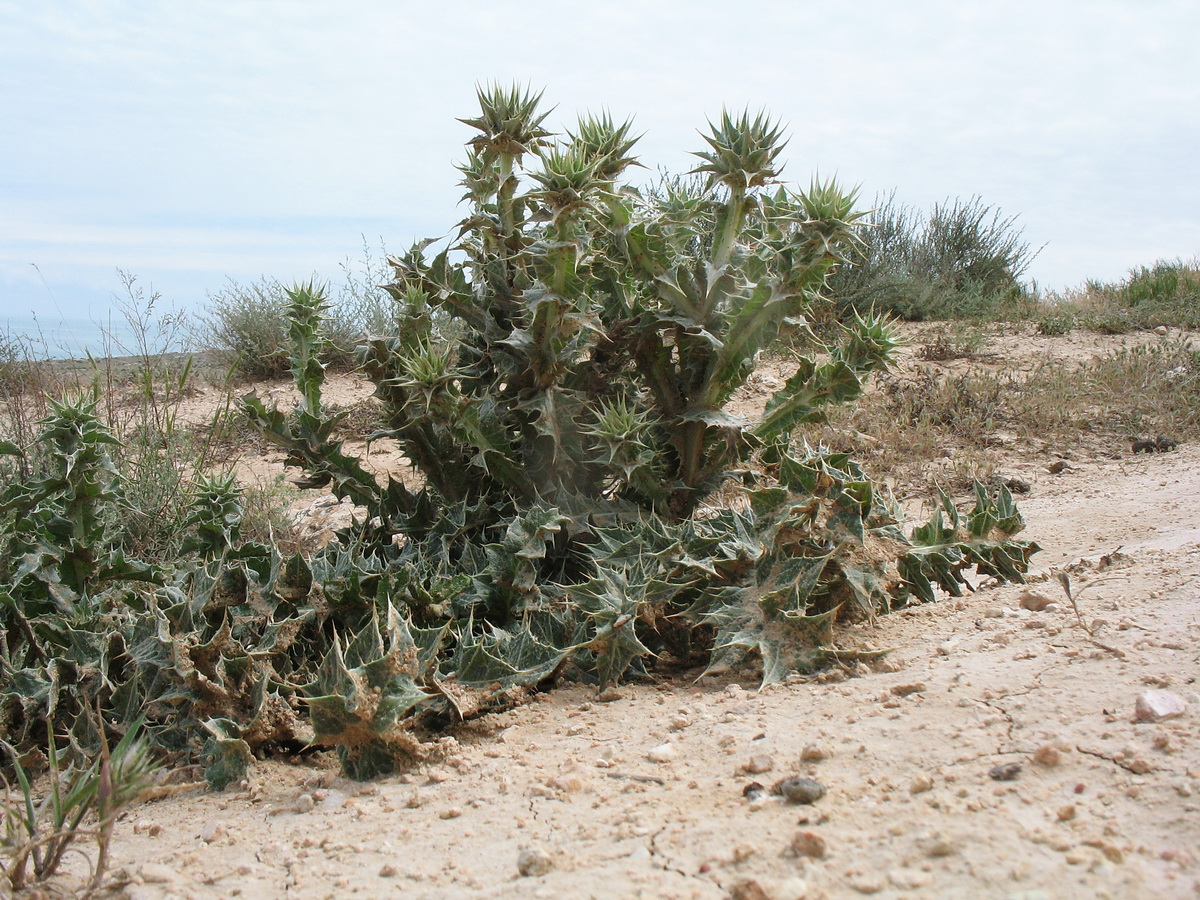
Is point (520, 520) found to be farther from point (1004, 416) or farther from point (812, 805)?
point (1004, 416)

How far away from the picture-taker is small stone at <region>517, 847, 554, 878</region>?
1.50 metres

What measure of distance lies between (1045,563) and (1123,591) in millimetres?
875

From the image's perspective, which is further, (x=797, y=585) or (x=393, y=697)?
(x=797, y=585)

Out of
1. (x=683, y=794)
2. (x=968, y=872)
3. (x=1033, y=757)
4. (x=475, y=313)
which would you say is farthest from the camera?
(x=475, y=313)

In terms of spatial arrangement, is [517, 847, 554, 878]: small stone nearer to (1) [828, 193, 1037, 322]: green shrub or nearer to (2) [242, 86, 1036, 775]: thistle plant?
(2) [242, 86, 1036, 775]: thistle plant

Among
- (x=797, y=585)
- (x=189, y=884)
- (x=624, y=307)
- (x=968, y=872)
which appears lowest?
(x=189, y=884)

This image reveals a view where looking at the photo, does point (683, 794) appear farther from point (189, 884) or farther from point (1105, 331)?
point (1105, 331)

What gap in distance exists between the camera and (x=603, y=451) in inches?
119

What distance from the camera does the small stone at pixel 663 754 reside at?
6.28ft

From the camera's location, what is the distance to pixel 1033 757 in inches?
62.9

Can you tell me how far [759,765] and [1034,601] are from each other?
124 centimetres

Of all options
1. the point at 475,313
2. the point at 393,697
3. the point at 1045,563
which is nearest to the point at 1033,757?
the point at 393,697

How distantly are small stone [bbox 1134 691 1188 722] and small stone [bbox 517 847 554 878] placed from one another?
3.72 ft

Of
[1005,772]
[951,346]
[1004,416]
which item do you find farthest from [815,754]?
[951,346]
